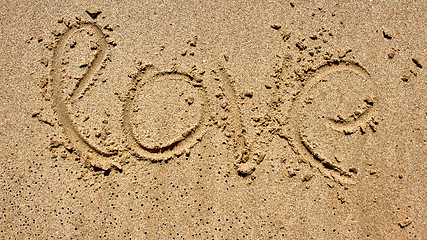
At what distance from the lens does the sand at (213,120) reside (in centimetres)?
148

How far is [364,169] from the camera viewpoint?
150 cm

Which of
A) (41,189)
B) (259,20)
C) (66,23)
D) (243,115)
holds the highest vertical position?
(259,20)

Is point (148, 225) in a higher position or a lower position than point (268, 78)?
lower

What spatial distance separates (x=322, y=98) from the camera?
5.08 ft

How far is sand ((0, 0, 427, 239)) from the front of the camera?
148 cm

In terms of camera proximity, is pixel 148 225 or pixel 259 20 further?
pixel 259 20

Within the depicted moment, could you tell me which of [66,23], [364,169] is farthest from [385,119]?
[66,23]

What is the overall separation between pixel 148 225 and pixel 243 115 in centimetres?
73

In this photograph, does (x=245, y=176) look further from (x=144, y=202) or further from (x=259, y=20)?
(x=259, y=20)

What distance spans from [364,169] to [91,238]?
1.41 m

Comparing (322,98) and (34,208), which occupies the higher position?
(322,98)

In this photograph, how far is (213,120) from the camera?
5.03 ft

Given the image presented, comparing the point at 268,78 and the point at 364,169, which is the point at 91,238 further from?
the point at 364,169

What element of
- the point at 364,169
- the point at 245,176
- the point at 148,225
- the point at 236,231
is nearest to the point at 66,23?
the point at 148,225
